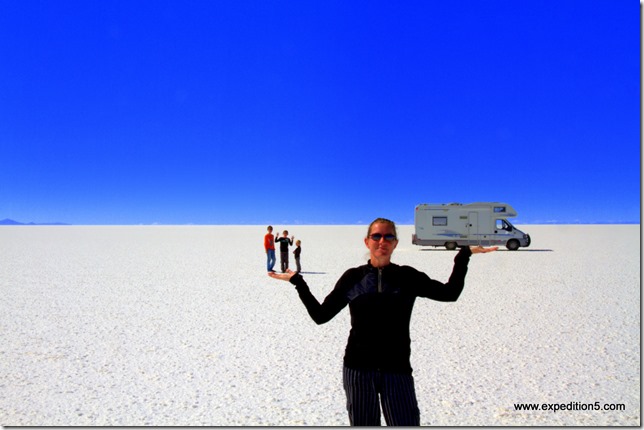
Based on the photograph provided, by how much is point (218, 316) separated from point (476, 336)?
4.47 m

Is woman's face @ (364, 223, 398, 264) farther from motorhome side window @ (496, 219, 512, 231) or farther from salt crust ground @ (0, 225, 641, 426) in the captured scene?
motorhome side window @ (496, 219, 512, 231)

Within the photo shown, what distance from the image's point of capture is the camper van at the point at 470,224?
88.4ft

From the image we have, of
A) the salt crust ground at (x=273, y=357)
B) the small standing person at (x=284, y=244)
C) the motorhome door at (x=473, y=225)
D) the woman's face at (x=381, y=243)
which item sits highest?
the motorhome door at (x=473, y=225)

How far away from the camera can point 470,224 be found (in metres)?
27.0

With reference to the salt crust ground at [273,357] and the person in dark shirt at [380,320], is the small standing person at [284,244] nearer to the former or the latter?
the salt crust ground at [273,357]

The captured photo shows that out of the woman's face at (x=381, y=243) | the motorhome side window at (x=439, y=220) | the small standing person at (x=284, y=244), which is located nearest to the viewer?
the woman's face at (x=381, y=243)

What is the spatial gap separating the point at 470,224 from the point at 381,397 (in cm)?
2543

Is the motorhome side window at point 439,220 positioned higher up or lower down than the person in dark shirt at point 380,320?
higher up

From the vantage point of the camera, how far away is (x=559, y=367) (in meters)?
5.96

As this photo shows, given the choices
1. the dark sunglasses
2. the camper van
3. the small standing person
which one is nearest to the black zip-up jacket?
the dark sunglasses

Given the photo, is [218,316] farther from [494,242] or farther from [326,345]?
[494,242]

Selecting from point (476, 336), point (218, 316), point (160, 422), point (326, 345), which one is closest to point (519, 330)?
point (476, 336)

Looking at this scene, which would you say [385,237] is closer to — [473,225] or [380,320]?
[380,320]

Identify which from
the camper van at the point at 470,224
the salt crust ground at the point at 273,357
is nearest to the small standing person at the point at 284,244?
the salt crust ground at the point at 273,357
